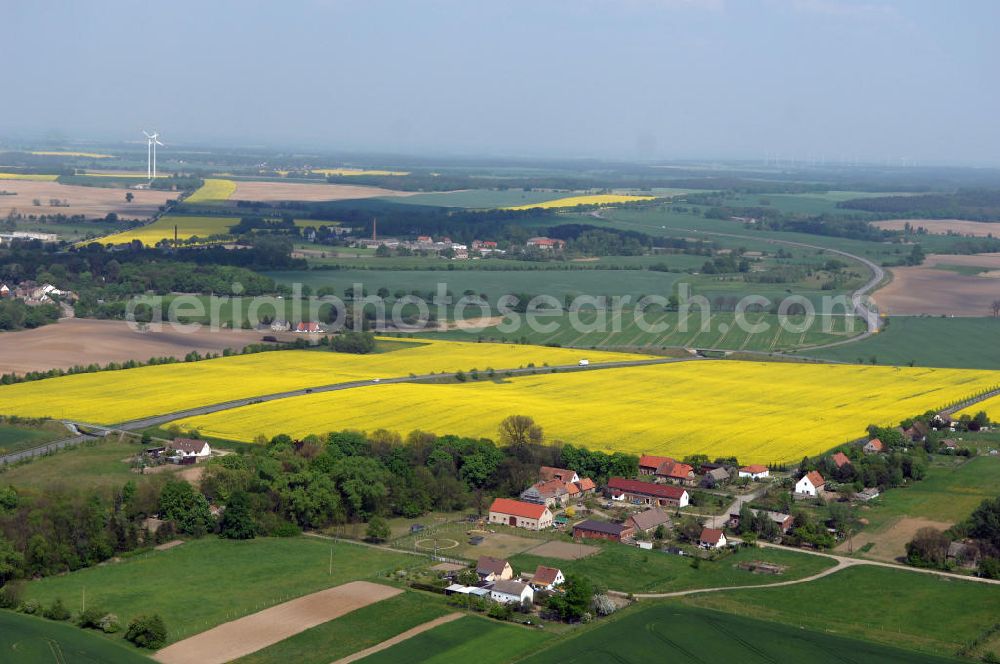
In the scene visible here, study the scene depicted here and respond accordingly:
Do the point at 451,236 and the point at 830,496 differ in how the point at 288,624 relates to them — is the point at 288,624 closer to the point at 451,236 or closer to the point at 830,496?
the point at 830,496

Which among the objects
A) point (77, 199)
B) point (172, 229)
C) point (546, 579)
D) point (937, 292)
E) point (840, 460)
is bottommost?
point (546, 579)

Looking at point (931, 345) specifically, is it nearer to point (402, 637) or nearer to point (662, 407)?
point (662, 407)

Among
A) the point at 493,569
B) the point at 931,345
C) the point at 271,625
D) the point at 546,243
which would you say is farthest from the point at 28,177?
the point at 271,625

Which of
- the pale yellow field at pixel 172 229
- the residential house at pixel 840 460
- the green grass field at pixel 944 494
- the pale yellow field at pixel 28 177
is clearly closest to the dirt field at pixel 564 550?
the green grass field at pixel 944 494

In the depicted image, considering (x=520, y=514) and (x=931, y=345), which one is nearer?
(x=520, y=514)

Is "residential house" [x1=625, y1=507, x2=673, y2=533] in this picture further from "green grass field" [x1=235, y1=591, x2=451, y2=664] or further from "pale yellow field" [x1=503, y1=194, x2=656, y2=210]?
"pale yellow field" [x1=503, y1=194, x2=656, y2=210]
